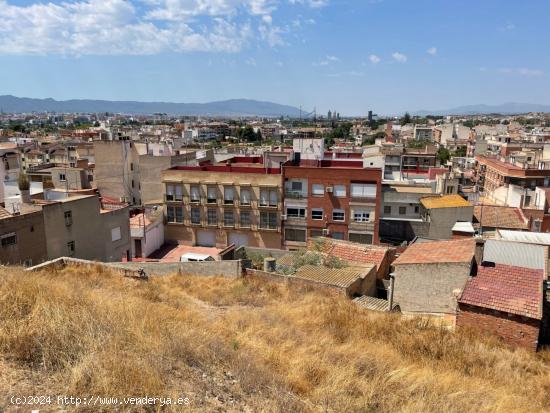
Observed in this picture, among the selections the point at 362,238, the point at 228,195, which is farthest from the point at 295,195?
the point at 362,238

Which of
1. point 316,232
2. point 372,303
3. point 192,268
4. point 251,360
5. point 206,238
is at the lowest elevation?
point 206,238

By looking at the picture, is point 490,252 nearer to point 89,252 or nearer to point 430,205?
point 430,205

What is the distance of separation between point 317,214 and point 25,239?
69.1 feet

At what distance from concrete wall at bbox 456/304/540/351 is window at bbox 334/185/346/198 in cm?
Result: 1997

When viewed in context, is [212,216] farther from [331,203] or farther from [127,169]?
[127,169]

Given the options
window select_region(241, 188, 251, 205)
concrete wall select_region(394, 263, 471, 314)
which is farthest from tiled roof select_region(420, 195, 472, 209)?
concrete wall select_region(394, 263, 471, 314)

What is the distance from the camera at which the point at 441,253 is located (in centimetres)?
1784

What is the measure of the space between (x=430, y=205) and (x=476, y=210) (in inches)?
162

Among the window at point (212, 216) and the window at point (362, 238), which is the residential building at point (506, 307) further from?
the window at point (212, 216)

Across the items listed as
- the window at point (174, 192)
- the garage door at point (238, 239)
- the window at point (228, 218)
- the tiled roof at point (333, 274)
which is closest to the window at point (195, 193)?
the window at point (174, 192)

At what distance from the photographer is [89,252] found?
24203 mm

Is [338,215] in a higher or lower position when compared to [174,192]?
lower

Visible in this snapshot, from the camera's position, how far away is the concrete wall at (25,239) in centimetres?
1861

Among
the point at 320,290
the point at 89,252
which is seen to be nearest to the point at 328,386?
the point at 320,290
